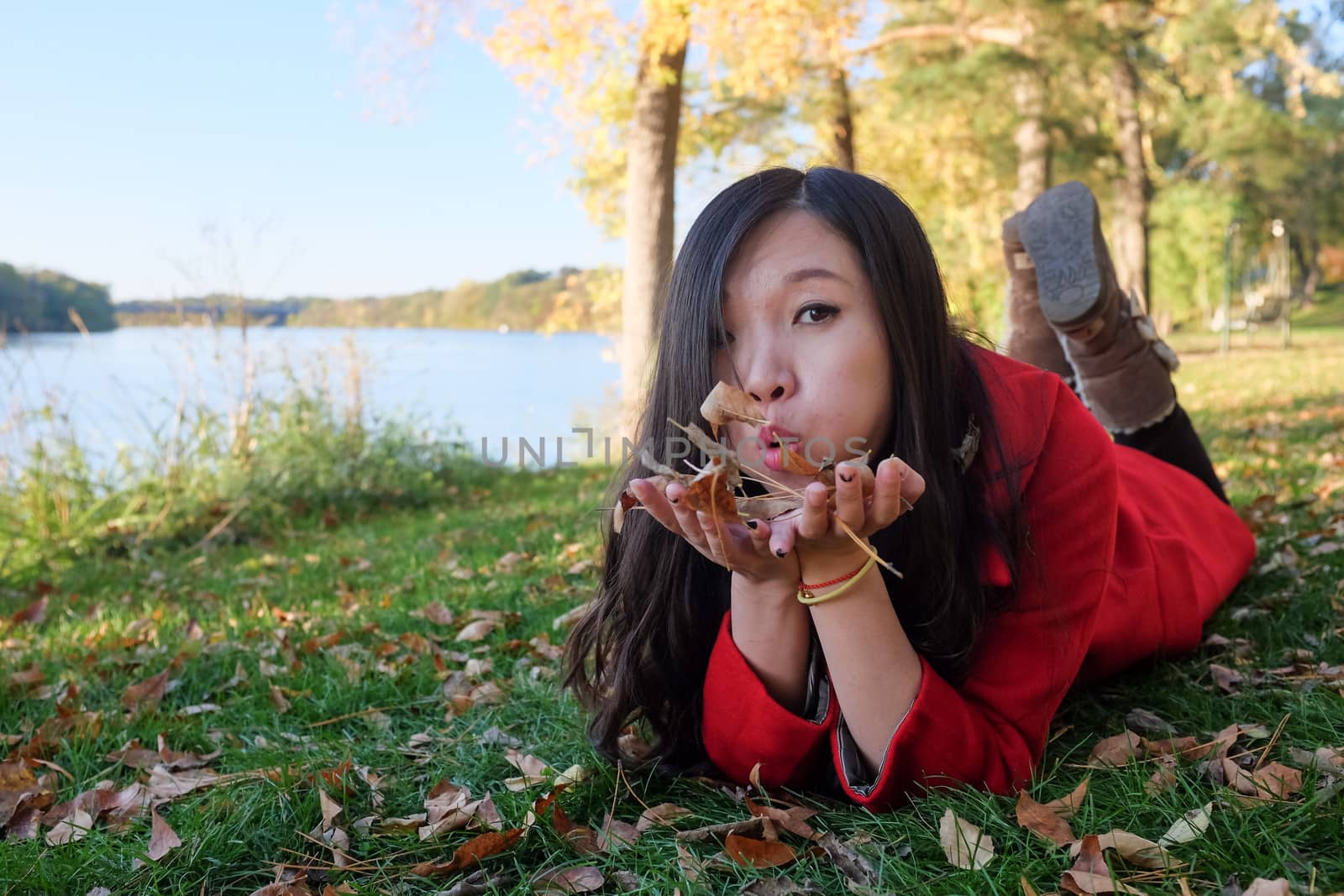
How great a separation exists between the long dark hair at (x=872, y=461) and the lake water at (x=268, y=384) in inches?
139

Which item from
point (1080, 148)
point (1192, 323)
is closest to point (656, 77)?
point (1080, 148)

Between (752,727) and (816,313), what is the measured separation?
77cm

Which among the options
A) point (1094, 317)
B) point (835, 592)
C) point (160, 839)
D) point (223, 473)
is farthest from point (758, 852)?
point (223, 473)

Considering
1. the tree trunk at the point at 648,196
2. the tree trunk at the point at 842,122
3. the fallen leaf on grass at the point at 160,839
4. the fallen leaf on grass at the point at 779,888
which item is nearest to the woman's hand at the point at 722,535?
the fallen leaf on grass at the point at 779,888

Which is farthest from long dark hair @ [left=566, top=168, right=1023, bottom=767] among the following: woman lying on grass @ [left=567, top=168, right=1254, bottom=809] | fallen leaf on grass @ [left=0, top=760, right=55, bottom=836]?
fallen leaf on grass @ [left=0, top=760, right=55, bottom=836]

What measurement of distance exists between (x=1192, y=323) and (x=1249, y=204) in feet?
19.8

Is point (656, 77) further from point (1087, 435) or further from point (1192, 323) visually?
point (1192, 323)

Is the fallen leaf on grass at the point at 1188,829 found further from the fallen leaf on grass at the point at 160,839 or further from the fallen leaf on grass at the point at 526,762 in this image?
the fallen leaf on grass at the point at 160,839

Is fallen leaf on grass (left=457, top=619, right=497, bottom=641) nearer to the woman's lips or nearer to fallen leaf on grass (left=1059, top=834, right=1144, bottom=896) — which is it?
the woman's lips

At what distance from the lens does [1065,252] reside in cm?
324

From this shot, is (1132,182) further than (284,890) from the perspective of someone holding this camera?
Yes

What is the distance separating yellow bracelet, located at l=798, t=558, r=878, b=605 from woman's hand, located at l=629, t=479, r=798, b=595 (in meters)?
0.04

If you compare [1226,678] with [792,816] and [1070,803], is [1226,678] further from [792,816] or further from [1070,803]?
[792,816]

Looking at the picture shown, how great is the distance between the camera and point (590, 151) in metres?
12.9
